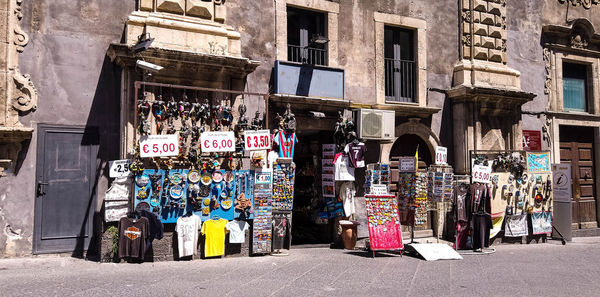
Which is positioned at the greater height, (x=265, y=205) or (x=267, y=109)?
(x=267, y=109)

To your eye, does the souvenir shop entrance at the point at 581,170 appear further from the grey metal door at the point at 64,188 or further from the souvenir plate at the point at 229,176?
the grey metal door at the point at 64,188

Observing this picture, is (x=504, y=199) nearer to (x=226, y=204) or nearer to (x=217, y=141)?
(x=226, y=204)

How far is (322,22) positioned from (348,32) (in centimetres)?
67

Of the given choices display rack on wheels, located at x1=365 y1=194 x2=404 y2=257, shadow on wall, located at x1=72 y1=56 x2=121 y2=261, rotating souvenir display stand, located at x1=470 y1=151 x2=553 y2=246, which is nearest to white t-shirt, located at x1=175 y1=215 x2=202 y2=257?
shadow on wall, located at x1=72 y1=56 x2=121 y2=261

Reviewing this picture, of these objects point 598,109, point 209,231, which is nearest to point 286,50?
point 209,231

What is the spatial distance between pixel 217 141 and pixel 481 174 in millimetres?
6030

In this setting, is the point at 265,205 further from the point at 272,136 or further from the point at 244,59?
the point at 244,59

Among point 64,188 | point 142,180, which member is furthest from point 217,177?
point 64,188

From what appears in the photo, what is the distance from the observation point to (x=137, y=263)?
8.80 meters

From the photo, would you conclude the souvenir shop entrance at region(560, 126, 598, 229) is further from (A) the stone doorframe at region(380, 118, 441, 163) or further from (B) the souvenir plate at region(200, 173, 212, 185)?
(B) the souvenir plate at region(200, 173, 212, 185)

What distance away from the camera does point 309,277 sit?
797 cm

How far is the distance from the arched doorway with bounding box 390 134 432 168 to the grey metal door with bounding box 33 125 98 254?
277 inches

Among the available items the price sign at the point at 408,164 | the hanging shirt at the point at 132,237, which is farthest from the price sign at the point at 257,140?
the price sign at the point at 408,164

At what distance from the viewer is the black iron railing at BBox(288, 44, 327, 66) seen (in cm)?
1159
